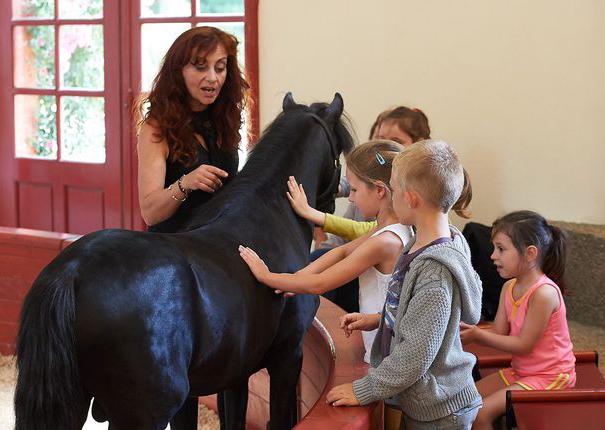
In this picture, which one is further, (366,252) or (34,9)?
(34,9)

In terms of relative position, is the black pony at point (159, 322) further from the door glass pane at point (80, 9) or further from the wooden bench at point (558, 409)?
the door glass pane at point (80, 9)

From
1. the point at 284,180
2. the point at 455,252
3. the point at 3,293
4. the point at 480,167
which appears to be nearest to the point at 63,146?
the point at 3,293

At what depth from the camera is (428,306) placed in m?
1.99

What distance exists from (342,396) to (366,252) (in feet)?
1.13

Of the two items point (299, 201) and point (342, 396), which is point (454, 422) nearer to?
point (342, 396)

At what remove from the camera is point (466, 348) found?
10.2ft

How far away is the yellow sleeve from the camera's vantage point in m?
2.72

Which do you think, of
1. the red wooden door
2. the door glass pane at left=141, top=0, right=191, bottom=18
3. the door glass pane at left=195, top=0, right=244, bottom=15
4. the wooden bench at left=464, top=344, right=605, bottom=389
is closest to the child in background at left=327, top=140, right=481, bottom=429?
the wooden bench at left=464, top=344, right=605, bottom=389

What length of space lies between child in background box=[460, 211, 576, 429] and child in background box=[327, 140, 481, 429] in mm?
542

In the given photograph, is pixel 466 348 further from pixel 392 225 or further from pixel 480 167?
pixel 480 167

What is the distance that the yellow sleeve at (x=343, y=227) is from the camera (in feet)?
8.92

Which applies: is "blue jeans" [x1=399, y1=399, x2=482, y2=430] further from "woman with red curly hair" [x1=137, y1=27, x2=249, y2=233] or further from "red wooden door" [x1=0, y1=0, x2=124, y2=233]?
"red wooden door" [x1=0, y1=0, x2=124, y2=233]

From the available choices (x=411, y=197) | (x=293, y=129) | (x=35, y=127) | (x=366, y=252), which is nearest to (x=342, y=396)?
(x=366, y=252)

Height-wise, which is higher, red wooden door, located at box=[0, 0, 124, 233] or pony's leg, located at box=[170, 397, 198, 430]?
red wooden door, located at box=[0, 0, 124, 233]
